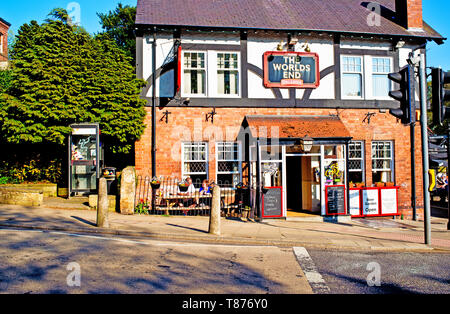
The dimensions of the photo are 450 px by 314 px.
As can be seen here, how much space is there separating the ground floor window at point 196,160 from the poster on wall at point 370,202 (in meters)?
6.28

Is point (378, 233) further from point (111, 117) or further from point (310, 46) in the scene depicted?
point (111, 117)

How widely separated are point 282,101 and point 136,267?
30.9 ft

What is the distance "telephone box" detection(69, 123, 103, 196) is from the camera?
1142 cm

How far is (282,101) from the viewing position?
1317 cm

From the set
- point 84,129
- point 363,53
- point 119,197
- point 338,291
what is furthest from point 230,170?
point 338,291

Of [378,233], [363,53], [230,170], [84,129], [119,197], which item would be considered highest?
[363,53]

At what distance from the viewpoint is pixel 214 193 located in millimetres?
8336

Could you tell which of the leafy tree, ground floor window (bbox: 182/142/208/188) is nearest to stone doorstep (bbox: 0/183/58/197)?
the leafy tree

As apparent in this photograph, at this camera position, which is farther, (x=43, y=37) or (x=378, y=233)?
(x=43, y=37)

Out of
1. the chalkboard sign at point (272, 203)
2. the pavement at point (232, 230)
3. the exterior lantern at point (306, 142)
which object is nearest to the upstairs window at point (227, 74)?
the exterior lantern at point (306, 142)

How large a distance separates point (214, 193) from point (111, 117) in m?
5.45

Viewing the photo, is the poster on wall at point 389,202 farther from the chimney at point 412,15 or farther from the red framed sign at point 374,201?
the chimney at point 412,15

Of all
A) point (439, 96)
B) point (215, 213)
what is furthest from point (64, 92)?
point (439, 96)

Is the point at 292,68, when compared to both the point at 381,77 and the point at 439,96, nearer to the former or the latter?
the point at 381,77
